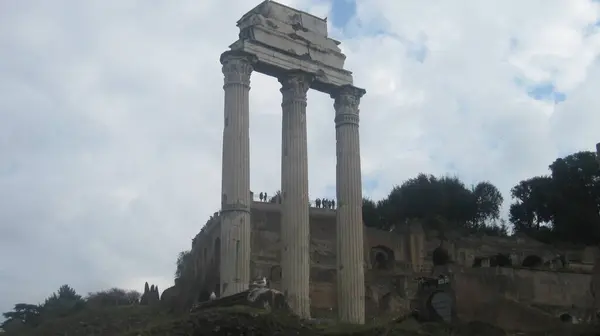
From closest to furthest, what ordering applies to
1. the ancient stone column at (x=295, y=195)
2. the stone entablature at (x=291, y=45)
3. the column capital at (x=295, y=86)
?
1. the ancient stone column at (x=295, y=195)
2. the stone entablature at (x=291, y=45)
3. the column capital at (x=295, y=86)

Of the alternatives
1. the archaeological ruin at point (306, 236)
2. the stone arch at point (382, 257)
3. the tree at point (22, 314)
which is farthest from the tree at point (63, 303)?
the stone arch at point (382, 257)

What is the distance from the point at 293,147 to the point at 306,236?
2610 millimetres

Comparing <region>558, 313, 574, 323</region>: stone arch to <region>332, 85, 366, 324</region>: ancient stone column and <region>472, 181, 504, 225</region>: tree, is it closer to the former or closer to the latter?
<region>332, 85, 366, 324</region>: ancient stone column

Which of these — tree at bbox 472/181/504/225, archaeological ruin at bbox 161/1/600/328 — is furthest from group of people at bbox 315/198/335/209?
tree at bbox 472/181/504/225

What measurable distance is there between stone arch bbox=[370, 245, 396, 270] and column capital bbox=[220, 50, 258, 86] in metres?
16.4

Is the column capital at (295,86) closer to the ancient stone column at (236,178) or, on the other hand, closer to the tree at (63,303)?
the ancient stone column at (236,178)

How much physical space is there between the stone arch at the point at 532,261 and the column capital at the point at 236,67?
20.9 meters

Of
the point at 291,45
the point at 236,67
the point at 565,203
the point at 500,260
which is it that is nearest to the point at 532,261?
the point at 500,260

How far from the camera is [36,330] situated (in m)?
30.7

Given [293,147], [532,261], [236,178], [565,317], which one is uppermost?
[293,147]

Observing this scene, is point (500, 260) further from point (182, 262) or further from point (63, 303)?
point (63, 303)

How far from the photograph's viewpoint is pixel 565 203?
42.3 m

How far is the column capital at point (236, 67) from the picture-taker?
75.2 feet

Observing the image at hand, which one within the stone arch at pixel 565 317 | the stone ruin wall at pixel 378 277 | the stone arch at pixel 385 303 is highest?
the stone ruin wall at pixel 378 277
